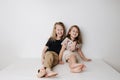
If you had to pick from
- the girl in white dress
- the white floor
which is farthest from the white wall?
the white floor

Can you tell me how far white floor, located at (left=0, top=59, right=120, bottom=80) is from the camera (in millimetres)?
1479

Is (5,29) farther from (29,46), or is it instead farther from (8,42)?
(29,46)

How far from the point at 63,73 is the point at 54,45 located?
0.52 metres

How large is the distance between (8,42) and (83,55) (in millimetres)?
861

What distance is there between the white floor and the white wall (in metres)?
0.27

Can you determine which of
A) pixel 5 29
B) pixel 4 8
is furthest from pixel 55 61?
pixel 4 8

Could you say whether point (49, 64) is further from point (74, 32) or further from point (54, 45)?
point (74, 32)

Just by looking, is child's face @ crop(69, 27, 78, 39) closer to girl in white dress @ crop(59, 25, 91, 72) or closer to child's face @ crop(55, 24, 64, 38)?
girl in white dress @ crop(59, 25, 91, 72)

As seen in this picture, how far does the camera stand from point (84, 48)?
214cm

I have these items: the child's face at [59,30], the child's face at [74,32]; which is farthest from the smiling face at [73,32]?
the child's face at [59,30]

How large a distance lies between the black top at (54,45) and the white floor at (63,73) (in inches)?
9.0

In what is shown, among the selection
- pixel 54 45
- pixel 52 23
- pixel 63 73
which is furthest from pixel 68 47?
pixel 63 73

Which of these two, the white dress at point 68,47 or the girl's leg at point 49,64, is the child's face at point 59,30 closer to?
the white dress at point 68,47

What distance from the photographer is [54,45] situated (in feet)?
6.73
